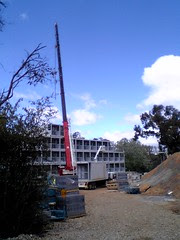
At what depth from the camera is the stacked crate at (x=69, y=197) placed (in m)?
15.0

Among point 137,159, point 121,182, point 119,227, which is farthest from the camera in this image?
point 137,159

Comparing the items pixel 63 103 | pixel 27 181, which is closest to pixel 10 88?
pixel 27 181

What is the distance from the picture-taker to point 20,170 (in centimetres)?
1026

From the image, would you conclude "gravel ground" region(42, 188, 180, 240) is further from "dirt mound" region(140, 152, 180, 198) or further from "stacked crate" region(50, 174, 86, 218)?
"dirt mound" region(140, 152, 180, 198)

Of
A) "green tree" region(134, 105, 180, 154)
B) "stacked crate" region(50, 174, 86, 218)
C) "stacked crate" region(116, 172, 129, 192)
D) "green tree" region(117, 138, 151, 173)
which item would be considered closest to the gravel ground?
"stacked crate" region(50, 174, 86, 218)

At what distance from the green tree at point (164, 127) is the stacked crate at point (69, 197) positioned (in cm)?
5511

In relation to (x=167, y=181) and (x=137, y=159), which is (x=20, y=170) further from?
(x=137, y=159)

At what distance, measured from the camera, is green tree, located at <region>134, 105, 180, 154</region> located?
68.9 m

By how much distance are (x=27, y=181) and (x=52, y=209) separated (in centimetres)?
473

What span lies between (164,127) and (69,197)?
2243 inches

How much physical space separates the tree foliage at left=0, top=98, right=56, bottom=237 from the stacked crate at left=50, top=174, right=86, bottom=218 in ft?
13.3

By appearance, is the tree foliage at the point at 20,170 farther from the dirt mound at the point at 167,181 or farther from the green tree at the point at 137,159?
the green tree at the point at 137,159

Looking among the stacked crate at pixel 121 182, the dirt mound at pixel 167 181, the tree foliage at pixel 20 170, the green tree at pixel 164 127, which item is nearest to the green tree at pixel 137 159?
the green tree at pixel 164 127

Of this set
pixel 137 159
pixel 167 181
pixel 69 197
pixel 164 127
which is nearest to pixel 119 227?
pixel 69 197
